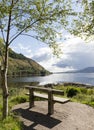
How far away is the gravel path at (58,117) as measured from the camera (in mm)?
9656

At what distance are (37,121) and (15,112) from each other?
5.78ft

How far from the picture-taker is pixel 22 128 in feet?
29.7

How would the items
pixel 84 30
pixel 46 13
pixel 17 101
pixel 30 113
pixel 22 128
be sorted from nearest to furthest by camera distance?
pixel 22 128, pixel 46 13, pixel 30 113, pixel 84 30, pixel 17 101

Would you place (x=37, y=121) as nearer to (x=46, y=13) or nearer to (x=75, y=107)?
(x=75, y=107)

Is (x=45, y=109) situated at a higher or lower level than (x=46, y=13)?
lower

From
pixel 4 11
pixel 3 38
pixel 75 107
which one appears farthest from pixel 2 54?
pixel 75 107

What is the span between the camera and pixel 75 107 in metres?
12.5

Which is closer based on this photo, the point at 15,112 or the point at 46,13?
the point at 46,13

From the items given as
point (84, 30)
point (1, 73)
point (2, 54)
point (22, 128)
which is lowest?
point (22, 128)

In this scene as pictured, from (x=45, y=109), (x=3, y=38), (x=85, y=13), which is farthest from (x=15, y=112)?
(x=85, y=13)

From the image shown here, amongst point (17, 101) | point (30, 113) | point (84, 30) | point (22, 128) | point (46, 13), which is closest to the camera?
point (22, 128)

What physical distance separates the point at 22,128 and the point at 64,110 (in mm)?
3316

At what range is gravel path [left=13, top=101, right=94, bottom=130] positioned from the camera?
380 inches

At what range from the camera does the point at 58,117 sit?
1062 centimetres
